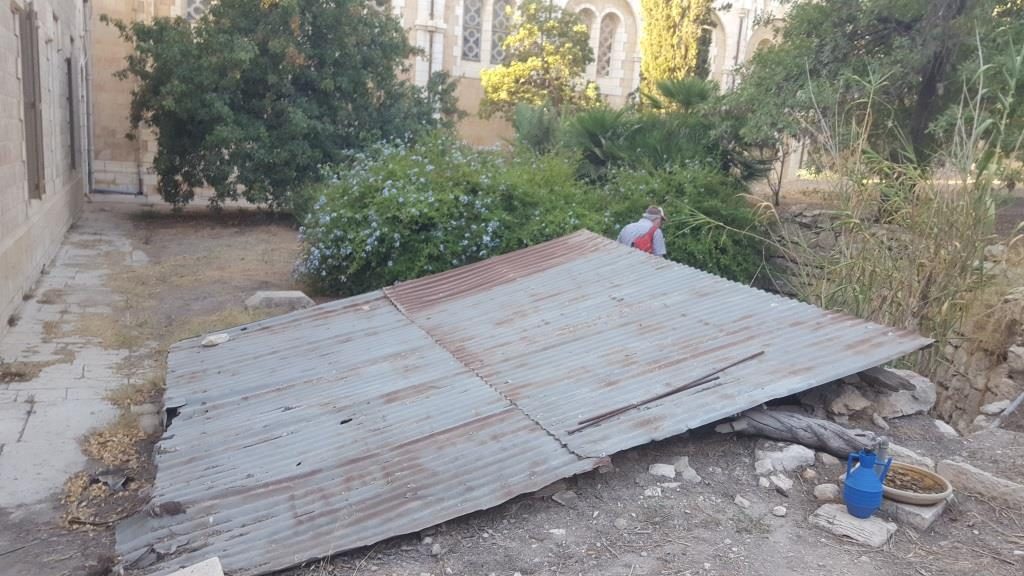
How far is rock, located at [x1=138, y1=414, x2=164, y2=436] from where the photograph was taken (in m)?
5.20

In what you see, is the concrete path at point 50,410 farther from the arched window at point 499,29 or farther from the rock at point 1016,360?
the arched window at point 499,29

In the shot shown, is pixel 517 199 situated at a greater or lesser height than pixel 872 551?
greater

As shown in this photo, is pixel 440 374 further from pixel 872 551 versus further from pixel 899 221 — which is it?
pixel 899 221

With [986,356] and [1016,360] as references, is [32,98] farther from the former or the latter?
[1016,360]

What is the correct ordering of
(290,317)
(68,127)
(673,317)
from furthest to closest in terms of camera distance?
1. (68,127)
2. (290,317)
3. (673,317)

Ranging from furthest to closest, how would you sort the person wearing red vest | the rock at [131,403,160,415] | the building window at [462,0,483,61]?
the building window at [462,0,483,61], the person wearing red vest, the rock at [131,403,160,415]

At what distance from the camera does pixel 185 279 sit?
9664 mm

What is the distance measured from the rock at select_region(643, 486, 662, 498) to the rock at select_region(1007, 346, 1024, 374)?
196 inches

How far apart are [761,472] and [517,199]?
579 centimetres

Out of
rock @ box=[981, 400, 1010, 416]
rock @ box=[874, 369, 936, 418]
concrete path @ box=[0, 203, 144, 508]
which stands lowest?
concrete path @ box=[0, 203, 144, 508]

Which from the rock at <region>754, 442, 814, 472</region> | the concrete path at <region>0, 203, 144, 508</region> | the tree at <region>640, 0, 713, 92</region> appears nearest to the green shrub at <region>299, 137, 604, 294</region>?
the concrete path at <region>0, 203, 144, 508</region>

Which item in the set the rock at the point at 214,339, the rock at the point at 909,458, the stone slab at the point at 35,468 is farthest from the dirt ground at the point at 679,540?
the rock at the point at 214,339

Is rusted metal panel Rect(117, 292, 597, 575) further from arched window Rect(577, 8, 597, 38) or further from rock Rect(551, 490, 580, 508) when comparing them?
arched window Rect(577, 8, 597, 38)

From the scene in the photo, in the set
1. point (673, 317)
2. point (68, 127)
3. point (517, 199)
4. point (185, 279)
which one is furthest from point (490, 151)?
point (68, 127)
